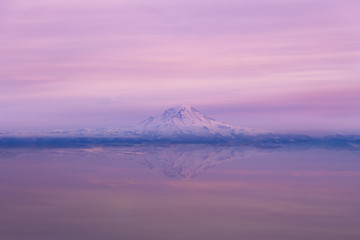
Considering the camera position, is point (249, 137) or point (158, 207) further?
point (249, 137)

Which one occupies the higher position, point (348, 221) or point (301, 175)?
point (301, 175)

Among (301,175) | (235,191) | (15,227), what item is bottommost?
(15,227)

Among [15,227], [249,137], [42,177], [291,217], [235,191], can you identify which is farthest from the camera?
[249,137]

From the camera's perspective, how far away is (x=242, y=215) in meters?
26.0

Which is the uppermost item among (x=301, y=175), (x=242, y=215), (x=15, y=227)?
(x=301, y=175)

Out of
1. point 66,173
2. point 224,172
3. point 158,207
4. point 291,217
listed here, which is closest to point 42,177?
point 66,173

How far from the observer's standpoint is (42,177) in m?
46.8

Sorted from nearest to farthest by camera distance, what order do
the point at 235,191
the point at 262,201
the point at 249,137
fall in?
1. the point at 262,201
2. the point at 235,191
3. the point at 249,137

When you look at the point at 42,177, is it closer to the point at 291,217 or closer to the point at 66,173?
the point at 66,173

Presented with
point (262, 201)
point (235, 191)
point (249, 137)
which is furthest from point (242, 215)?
point (249, 137)

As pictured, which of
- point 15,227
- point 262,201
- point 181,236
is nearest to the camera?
point 181,236

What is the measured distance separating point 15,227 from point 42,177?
24.1m

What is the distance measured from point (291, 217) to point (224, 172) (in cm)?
2517

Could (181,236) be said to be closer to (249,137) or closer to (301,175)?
(301,175)
